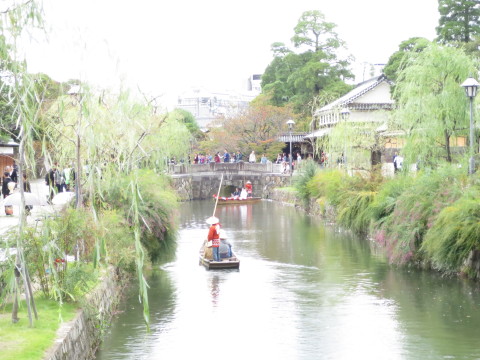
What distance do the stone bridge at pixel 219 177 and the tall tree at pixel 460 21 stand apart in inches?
640

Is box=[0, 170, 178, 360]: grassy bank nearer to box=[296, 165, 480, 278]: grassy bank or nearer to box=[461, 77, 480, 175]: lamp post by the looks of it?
box=[296, 165, 480, 278]: grassy bank

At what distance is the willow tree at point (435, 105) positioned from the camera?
2408cm

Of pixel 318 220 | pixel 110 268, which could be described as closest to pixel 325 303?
pixel 110 268

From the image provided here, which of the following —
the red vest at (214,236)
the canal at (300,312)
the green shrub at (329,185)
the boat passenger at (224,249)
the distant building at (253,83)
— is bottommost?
the canal at (300,312)

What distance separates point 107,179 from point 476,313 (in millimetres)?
9590

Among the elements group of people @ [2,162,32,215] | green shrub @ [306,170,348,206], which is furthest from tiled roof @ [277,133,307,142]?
group of people @ [2,162,32,215]

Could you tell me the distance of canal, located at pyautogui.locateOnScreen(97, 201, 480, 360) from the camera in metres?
13.4

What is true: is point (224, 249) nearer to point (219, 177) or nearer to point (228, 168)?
point (228, 168)

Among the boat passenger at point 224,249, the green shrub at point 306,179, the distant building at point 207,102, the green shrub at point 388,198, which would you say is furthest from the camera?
the distant building at point 207,102

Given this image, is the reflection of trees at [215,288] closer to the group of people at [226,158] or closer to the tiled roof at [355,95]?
the tiled roof at [355,95]

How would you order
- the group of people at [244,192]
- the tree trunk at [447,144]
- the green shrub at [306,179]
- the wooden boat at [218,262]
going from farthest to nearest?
the group of people at [244,192] → the green shrub at [306,179] → the tree trunk at [447,144] → the wooden boat at [218,262]

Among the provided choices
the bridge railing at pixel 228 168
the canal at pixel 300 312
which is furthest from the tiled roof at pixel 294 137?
the canal at pixel 300 312

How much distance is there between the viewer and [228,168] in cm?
5722

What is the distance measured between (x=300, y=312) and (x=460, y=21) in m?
34.6
